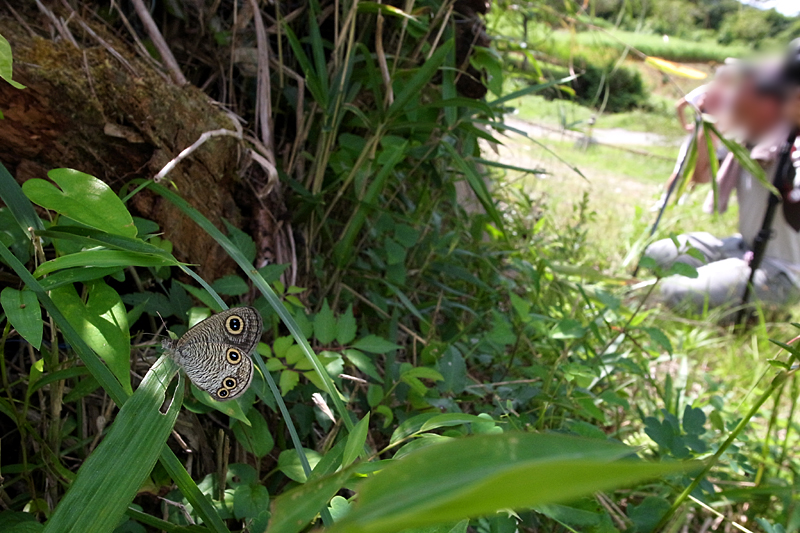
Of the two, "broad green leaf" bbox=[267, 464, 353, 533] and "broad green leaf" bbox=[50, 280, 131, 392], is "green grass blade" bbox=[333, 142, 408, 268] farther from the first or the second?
"broad green leaf" bbox=[267, 464, 353, 533]

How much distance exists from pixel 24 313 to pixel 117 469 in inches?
6.8

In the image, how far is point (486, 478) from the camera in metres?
0.19

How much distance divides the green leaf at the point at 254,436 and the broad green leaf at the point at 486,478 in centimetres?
59

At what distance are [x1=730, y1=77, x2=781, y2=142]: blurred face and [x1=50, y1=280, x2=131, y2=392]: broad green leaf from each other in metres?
2.73

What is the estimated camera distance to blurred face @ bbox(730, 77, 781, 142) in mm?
2436

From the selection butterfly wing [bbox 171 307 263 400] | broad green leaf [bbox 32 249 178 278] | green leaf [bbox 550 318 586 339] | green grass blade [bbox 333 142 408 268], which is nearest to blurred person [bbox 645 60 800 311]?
green leaf [bbox 550 318 586 339]

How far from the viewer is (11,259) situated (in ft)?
1.63

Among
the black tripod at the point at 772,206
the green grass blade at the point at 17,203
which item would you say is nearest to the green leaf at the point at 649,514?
the green grass blade at the point at 17,203

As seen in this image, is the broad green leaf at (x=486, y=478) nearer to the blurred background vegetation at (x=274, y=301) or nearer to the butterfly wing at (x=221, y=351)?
the blurred background vegetation at (x=274, y=301)

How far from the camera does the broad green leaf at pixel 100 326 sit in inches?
21.4

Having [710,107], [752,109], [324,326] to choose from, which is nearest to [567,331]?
[324,326]

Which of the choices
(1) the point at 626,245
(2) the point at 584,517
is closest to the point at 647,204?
(1) the point at 626,245

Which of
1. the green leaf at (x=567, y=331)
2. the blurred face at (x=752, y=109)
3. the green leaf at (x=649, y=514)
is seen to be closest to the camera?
the green leaf at (x=649, y=514)

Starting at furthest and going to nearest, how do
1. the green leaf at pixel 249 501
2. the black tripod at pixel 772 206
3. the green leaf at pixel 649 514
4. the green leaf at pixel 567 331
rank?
the black tripod at pixel 772 206
the green leaf at pixel 567 331
the green leaf at pixel 649 514
the green leaf at pixel 249 501
